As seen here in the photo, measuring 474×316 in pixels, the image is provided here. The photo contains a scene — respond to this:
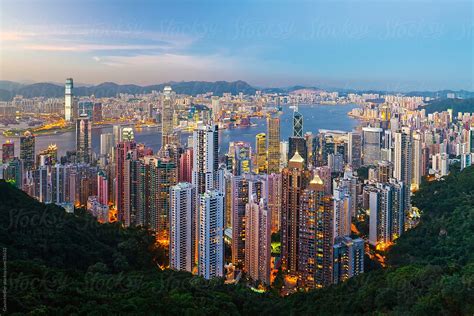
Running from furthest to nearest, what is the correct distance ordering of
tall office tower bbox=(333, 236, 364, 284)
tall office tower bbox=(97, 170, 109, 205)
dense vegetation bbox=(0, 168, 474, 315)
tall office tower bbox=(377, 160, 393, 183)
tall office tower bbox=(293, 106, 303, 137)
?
tall office tower bbox=(293, 106, 303, 137) → tall office tower bbox=(377, 160, 393, 183) → tall office tower bbox=(97, 170, 109, 205) → tall office tower bbox=(333, 236, 364, 284) → dense vegetation bbox=(0, 168, 474, 315)

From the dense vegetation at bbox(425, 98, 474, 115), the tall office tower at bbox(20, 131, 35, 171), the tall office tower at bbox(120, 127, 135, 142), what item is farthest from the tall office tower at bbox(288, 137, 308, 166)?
the dense vegetation at bbox(425, 98, 474, 115)

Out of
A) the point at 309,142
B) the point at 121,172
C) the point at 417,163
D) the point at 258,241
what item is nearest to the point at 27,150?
the point at 121,172

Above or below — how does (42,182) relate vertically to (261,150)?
below

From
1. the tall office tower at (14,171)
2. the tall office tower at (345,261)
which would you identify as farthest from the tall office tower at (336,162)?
the tall office tower at (14,171)

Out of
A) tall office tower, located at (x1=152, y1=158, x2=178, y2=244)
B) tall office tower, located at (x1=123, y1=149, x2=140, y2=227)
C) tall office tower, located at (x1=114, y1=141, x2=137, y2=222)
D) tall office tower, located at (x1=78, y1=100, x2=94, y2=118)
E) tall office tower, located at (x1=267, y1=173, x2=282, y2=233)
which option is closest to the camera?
tall office tower, located at (x1=267, y1=173, x2=282, y2=233)

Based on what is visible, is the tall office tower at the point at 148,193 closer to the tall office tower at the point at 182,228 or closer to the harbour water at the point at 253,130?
the tall office tower at the point at 182,228

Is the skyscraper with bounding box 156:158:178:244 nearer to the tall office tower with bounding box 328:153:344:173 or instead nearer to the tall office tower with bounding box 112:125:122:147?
the tall office tower with bounding box 112:125:122:147

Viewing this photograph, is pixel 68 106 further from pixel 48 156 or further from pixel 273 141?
pixel 273 141
